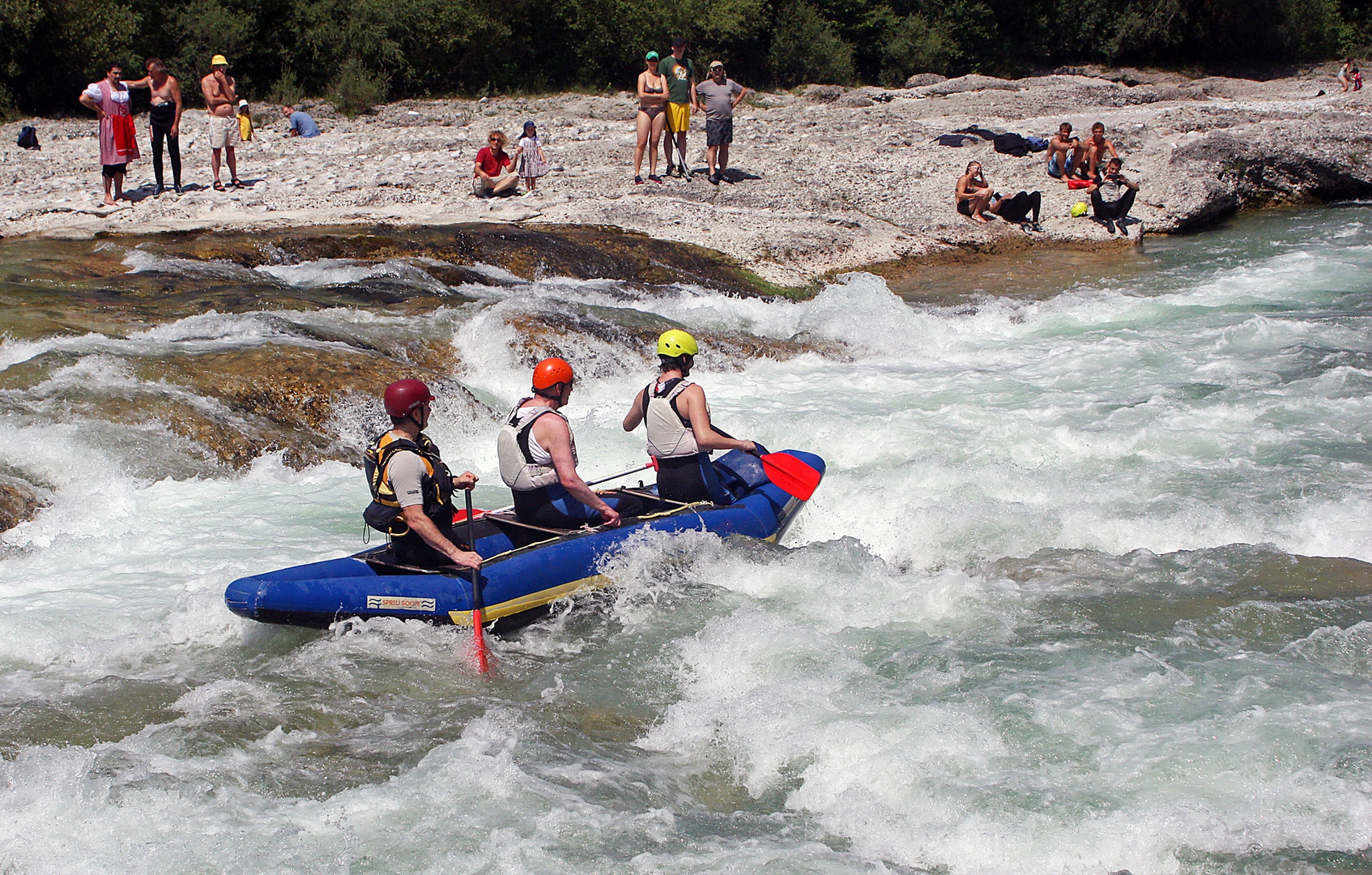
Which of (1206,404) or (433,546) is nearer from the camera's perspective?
(433,546)

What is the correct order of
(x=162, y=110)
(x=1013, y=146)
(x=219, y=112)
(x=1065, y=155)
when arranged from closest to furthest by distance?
1. (x=162, y=110)
2. (x=219, y=112)
3. (x=1065, y=155)
4. (x=1013, y=146)

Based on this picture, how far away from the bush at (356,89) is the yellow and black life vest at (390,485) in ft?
51.2

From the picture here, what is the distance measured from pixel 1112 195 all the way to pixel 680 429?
1075 centimetres

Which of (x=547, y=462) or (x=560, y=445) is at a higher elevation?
(x=560, y=445)

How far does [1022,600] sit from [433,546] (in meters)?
2.64

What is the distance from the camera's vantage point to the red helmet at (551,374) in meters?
4.93

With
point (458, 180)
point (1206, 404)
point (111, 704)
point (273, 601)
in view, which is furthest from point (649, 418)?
point (458, 180)

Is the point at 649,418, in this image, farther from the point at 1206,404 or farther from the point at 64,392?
the point at 1206,404

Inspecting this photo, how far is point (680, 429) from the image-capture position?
5578 millimetres

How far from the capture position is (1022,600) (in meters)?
5.10

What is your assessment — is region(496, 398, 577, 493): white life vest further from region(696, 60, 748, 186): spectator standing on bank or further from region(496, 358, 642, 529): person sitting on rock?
region(696, 60, 748, 186): spectator standing on bank

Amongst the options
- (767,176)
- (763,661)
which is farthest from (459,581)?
(767,176)

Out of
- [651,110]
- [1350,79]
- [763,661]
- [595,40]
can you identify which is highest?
[595,40]

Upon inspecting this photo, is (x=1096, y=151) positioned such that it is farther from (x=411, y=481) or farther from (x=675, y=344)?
(x=411, y=481)
